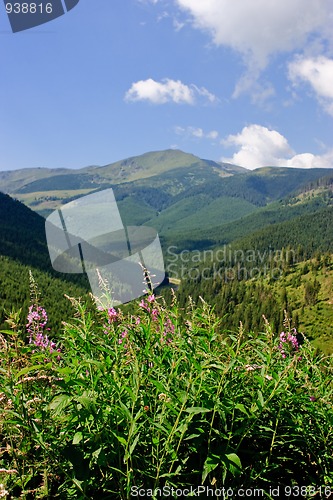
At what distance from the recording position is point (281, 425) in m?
3.16

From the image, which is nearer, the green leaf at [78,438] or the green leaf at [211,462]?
the green leaf at [78,438]

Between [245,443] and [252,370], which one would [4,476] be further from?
[252,370]

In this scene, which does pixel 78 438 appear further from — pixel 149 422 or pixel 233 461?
pixel 233 461

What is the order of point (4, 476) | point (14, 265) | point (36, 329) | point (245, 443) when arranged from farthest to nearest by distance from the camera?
1. point (14, 265)
2. point (36, 329)
3. point (245, 443)
4. point (4, 476)

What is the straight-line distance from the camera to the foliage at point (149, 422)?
8.40 ft

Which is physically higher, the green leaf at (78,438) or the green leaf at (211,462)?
the green leaf at (78,438)

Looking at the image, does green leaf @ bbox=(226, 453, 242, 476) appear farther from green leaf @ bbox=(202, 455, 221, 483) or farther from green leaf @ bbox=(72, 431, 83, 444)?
green leaf @ bbox=(72, 431, 83, 444)

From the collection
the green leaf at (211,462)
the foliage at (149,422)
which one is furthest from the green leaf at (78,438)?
the green leaf at (211,462)

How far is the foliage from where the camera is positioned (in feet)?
8.40

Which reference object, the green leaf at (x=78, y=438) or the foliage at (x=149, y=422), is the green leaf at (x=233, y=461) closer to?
the foliage at (x=149, y=422)

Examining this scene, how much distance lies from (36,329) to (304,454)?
3.57 m

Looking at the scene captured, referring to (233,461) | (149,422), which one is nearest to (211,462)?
(233,461)

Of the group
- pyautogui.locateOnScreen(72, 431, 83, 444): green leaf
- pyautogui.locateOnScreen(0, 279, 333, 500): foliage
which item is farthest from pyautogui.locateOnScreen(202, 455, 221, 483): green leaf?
pyautogui.locateOnScreen(72, 431, 83, 444): green leaf

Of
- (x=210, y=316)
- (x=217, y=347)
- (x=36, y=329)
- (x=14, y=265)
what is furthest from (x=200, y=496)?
(x=14, y=265)
